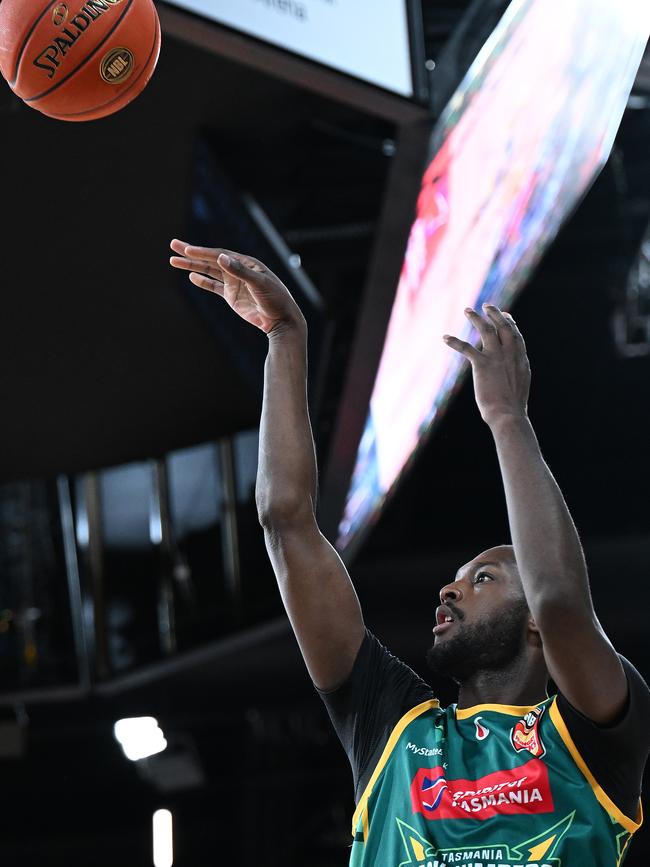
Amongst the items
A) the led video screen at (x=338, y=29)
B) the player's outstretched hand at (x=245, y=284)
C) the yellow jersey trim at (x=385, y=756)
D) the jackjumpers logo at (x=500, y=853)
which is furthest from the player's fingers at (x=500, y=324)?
the led video screen at (x=338, y=29)

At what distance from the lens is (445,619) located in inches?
93.2

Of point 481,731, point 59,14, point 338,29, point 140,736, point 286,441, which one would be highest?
point 338,29

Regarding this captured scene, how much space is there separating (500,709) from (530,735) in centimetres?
9

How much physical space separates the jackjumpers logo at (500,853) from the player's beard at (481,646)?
355mm

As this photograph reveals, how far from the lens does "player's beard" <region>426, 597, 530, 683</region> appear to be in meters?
2.34

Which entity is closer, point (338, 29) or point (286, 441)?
point (286, 441)

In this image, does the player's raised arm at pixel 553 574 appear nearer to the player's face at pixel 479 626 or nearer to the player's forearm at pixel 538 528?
the player's forearm at pixel 538 528

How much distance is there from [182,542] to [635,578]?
408cm

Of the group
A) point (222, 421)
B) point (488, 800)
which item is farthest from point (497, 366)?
point (222, 421)

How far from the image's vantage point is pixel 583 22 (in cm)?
456

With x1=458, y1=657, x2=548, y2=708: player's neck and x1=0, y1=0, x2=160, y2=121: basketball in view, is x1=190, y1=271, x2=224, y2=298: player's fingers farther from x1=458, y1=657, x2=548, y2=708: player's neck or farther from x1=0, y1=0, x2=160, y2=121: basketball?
x1=458, y1=657, x2=548, y2=708: player's neck

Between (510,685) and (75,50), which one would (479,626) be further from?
(75,50)

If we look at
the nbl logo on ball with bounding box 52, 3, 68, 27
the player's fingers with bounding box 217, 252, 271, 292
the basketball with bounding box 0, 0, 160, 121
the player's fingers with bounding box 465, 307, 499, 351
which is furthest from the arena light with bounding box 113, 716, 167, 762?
the player's fingers with bounding box 465, 307, 499, 351

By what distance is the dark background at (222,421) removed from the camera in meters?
5.39
